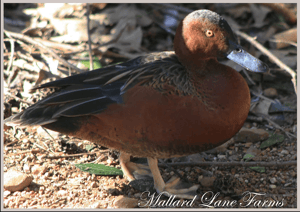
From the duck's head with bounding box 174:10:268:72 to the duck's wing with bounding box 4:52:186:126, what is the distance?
0.15 metres

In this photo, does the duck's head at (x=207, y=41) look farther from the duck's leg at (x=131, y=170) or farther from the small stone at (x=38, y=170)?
the small stone at (x=38, y=170)

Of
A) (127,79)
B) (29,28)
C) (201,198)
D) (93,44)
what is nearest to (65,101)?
(127,79)

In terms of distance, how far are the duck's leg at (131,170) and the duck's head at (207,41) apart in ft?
3.24

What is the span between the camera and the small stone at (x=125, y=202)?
8.76ft

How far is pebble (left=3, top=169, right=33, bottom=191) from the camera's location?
112 inches

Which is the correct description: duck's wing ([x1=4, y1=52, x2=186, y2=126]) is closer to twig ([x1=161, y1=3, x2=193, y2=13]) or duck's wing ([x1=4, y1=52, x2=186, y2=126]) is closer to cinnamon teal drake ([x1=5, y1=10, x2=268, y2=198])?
cinnamon teal drake ([x1=5, y1=10, x2=268, y2=198])

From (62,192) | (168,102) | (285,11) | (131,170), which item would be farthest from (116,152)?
(285,11)

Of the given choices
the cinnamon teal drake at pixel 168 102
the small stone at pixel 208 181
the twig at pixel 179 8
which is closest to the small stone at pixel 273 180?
the small stone at pixel 208 181

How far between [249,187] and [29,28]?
327 cm

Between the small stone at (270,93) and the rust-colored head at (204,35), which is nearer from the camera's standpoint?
the rust-colored head at (204,35)

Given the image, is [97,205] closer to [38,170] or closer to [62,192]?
[62,192]

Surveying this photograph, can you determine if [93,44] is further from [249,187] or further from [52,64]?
[249,187]

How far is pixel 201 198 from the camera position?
2.82 meters

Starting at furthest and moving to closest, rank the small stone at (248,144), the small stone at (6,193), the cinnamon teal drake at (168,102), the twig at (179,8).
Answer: the twig at (179,8) → the small stone at (248,144) → the small stone at (6,193) → the cinnamon teal drake at (168,102)
